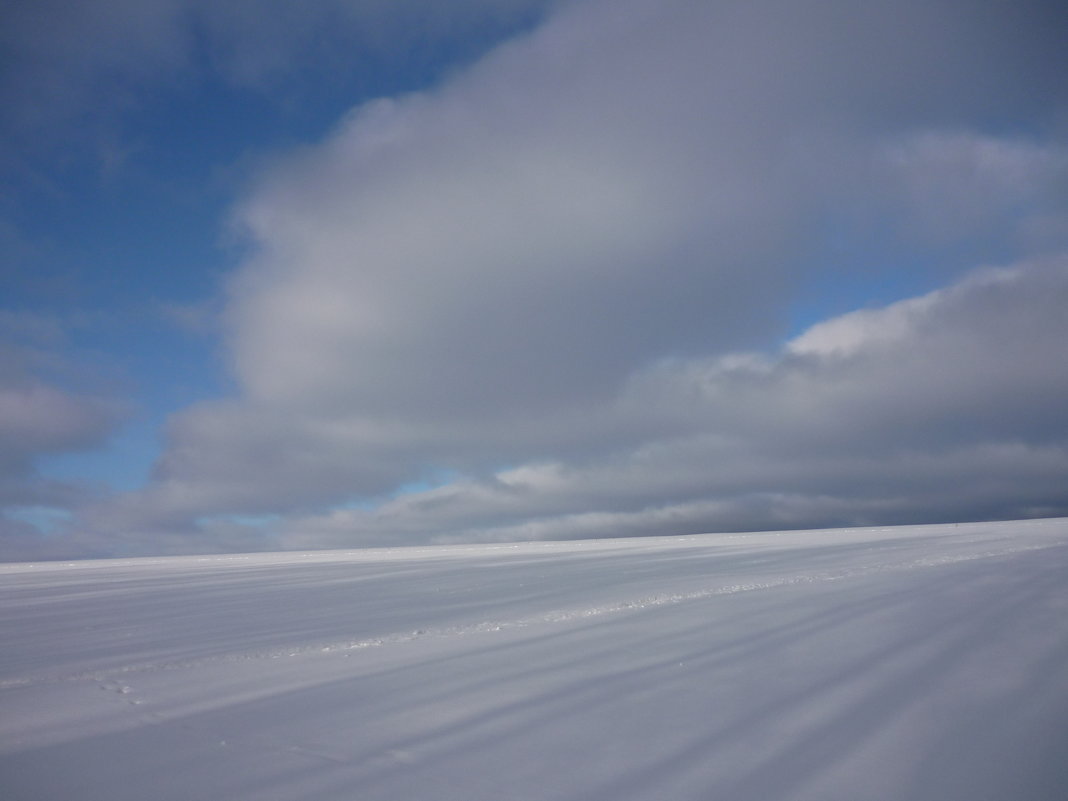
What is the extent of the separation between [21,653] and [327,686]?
569 cm

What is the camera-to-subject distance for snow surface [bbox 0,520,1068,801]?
3381mm

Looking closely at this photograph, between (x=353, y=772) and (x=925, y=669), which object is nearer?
(x=353, y=772)

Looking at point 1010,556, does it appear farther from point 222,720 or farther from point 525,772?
point 222,720

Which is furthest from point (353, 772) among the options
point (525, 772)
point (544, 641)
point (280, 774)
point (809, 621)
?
point (809, 621)

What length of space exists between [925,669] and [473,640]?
4.62 m

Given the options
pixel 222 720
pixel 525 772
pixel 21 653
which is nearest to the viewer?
pixel 525 772

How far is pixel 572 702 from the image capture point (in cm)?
465

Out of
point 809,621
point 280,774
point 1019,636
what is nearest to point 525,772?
point 280,774

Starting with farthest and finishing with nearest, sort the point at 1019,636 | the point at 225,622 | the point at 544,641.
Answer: the point at 225,622 < the point at 544,641 < the point at 1019,636

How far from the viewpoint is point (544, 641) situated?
689 centimetres

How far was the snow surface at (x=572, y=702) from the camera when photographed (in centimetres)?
338

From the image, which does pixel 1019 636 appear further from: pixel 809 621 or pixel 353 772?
pixel 353 772

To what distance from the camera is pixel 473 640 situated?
23.5 feet

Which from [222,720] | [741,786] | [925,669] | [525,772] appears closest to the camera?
[741,786]
